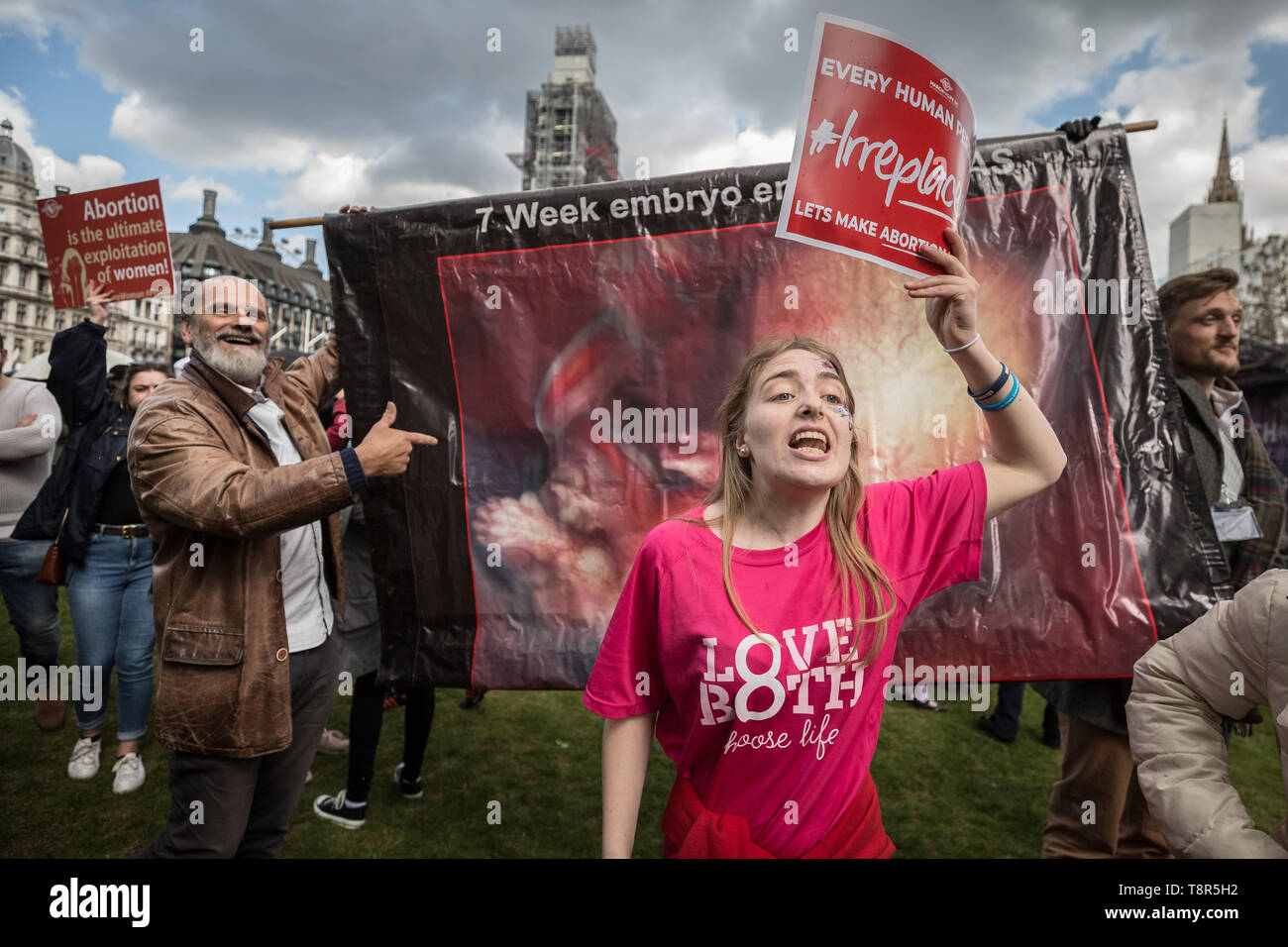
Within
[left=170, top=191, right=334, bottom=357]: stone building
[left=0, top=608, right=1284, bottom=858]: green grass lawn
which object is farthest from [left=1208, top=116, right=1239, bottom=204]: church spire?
[left=170, top=191, right=334, bottom=357]: stone building

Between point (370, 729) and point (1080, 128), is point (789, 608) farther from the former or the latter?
point (370, 729)

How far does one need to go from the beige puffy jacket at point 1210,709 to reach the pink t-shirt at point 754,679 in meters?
0.56

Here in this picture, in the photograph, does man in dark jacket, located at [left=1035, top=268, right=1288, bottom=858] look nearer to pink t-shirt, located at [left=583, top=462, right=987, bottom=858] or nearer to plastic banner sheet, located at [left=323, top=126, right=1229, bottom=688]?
plastic banner sheet, located at [left=323, top=126, right=1229, bottom=688]

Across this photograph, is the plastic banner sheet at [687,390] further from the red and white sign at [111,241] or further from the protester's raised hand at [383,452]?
the red and white sign at [111,241]

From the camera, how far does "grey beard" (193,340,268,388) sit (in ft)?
8.66

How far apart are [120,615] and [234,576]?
2686 millimetres

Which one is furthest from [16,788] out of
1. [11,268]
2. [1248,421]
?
[11,268]

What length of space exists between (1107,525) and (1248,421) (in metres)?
1.22

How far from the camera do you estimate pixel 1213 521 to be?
2.70 metres

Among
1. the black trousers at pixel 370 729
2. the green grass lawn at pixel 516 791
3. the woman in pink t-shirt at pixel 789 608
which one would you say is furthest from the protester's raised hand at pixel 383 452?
the green grass lawn at pixel 516 791

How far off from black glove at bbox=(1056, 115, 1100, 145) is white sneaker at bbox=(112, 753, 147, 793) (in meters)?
5.64

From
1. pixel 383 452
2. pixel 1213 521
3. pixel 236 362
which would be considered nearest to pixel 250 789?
pixel 383 452

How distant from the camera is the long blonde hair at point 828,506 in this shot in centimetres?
172

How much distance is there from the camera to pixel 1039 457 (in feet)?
6.04
